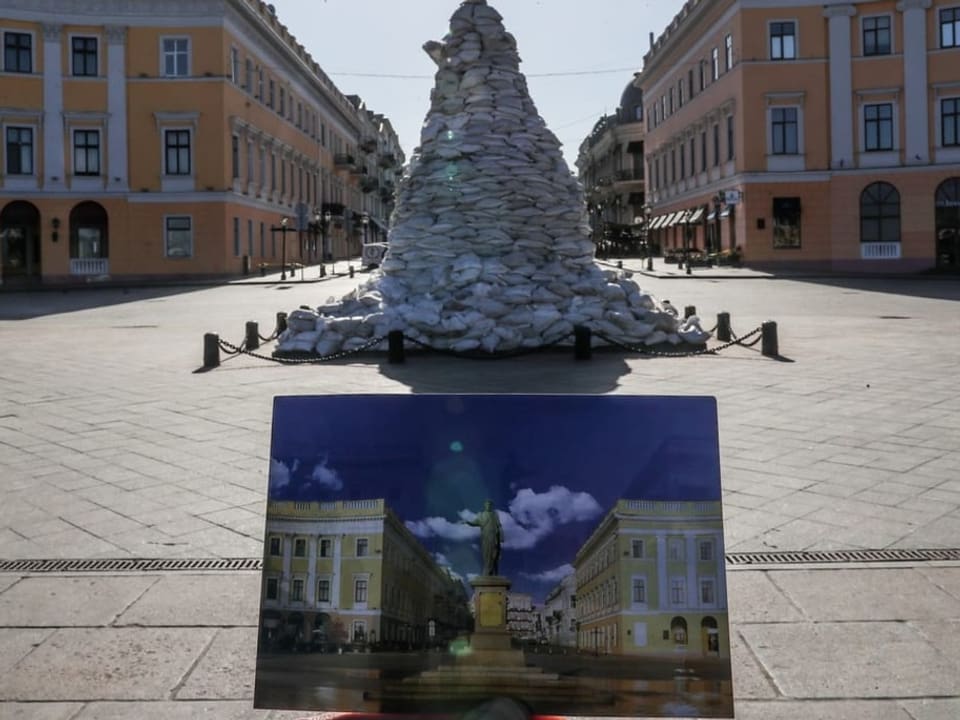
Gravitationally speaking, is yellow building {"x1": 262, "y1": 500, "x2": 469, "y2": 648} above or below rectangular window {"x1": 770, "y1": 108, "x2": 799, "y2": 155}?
below

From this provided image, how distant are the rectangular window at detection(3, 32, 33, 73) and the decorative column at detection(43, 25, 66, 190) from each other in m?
0.60

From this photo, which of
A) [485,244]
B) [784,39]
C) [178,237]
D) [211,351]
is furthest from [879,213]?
[211,351]

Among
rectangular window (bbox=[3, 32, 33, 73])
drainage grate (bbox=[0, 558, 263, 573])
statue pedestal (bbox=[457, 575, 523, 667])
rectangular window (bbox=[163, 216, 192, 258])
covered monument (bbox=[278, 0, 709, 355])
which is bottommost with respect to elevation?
drainage grate (bbox=[0, 558, 263, 573])

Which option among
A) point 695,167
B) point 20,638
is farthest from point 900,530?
point 695,167

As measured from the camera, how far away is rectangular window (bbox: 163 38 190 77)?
41.0 m

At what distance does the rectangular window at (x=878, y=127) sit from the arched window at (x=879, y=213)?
5.32 feet

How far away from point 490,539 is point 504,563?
0.07 meters

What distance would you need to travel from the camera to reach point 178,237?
4138 cm

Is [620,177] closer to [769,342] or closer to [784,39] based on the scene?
[784,39]

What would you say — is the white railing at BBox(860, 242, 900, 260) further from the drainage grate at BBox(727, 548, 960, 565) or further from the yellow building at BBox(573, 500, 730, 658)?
the yellow building at BBox(573, 500, 730, 658)

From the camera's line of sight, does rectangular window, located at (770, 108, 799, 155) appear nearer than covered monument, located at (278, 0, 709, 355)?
No

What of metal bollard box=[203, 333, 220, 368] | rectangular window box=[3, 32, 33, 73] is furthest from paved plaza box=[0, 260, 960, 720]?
rectangular window box=[3, 32, 33, 73]

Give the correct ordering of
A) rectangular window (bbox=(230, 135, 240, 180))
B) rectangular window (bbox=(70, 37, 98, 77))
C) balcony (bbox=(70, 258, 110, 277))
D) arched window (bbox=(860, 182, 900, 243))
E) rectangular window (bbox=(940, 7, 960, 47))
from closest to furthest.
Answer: rectangular window (bbox=(940, 7, 960, 47)) → arched window (bbox=(860, 182, 900, 243)) → rectangular window (bbox=(70, 37, 98, 77)) → balcony (bbox=(70, 258, 110, 277)) → rectangular window (bbox=(230, 135, 240, 180))

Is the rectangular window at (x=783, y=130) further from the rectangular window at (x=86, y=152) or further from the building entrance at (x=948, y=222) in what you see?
the rectangular window at (x=86, y=152)
